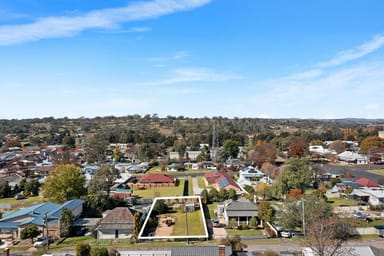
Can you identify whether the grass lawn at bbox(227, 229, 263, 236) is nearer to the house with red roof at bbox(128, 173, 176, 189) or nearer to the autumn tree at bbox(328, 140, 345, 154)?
the house with red roof at bbox(128, 173, 176, 189)

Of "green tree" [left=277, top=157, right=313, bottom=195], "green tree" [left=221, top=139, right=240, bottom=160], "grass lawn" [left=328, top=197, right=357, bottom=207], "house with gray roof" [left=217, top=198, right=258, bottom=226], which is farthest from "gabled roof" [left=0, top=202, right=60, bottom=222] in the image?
"green tree" [left=221, top=139, right=240, bottom=160]

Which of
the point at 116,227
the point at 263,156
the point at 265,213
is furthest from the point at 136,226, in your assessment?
the point at 263,156

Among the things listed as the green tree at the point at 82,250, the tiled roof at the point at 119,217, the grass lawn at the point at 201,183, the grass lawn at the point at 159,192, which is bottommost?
the grass lawn at the point at 159,192

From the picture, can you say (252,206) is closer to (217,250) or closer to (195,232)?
(195,232)

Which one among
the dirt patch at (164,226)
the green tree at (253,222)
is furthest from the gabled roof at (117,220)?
the green tree at (253,222)

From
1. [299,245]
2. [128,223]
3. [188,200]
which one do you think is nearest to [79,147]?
[188,200]

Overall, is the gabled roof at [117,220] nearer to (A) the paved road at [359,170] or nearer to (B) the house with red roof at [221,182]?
(B) the house with red roof at [221,182]
